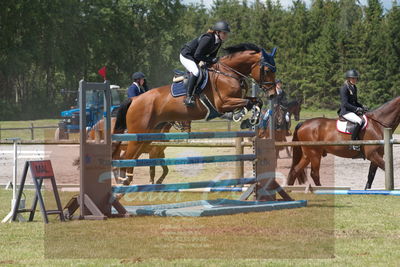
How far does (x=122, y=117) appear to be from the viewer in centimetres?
1103

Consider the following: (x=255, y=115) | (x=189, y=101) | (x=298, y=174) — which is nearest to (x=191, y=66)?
(x=189, y=101)

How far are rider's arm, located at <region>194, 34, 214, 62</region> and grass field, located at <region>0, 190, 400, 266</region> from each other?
98.5 inches

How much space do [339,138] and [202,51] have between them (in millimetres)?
4881

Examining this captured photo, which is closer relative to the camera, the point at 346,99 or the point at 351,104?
the point at 346,99

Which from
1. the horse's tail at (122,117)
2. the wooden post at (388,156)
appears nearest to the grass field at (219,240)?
the horse's tail at (122,117)

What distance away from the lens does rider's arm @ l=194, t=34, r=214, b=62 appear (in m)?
9.70

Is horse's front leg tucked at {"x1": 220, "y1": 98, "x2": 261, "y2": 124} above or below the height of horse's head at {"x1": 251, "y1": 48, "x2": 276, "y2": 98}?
below

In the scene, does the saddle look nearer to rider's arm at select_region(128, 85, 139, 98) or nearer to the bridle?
the bridle

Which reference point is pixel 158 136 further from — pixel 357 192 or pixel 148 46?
pixel 148 46

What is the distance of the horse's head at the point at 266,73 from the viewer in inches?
392

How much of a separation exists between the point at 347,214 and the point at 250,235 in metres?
2.35

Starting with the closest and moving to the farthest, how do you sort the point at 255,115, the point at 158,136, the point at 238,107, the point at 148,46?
the point at 158,136, the point at 255,115, the point at 238,107, the point at 148,46

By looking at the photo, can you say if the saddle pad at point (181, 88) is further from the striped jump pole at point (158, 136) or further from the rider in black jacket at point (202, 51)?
the striped jump pole at point (158, 136)

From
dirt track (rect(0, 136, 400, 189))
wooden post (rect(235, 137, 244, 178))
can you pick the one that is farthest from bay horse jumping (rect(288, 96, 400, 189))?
wooden post (rect(235, 137, 244, 178))
